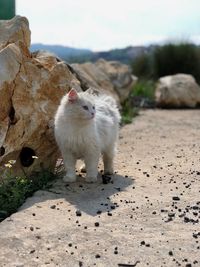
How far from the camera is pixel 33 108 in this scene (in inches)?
242

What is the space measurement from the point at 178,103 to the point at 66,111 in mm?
10282

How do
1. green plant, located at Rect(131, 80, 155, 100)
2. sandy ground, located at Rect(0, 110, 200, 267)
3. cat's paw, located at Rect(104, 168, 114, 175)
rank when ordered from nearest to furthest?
sandy ground, located at Rect(0, 110, 200, 267)
cat's paw, located at Rect(104, 168, 114, 175)
green plant, located at Rect(131, 80, 155, 100)

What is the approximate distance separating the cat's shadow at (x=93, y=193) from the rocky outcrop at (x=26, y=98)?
54cm

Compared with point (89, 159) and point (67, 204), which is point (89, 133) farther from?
point (67, 204)

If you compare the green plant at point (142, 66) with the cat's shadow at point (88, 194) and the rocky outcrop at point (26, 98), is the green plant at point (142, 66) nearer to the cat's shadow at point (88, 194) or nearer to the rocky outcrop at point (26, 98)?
the rocky outcrop at point (26, 98)

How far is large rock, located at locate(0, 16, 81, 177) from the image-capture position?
579 centimetres

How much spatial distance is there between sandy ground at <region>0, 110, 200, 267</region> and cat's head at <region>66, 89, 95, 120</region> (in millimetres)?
793

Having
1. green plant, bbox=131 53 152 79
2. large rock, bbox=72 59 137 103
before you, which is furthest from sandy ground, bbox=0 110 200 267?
green plant, bbox=131 53 152 79

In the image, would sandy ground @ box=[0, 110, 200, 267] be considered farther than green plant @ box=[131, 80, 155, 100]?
No

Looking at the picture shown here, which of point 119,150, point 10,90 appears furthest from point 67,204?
point 119,150

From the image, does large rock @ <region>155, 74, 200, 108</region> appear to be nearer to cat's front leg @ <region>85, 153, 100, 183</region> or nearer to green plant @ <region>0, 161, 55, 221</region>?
cat's front leg @ <region>85, 153, 100, 183</region>

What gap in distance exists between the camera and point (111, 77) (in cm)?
1397

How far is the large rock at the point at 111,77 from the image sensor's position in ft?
41.6

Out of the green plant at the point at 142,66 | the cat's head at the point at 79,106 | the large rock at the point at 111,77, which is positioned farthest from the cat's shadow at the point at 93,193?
the green plant at the point at 142,66
